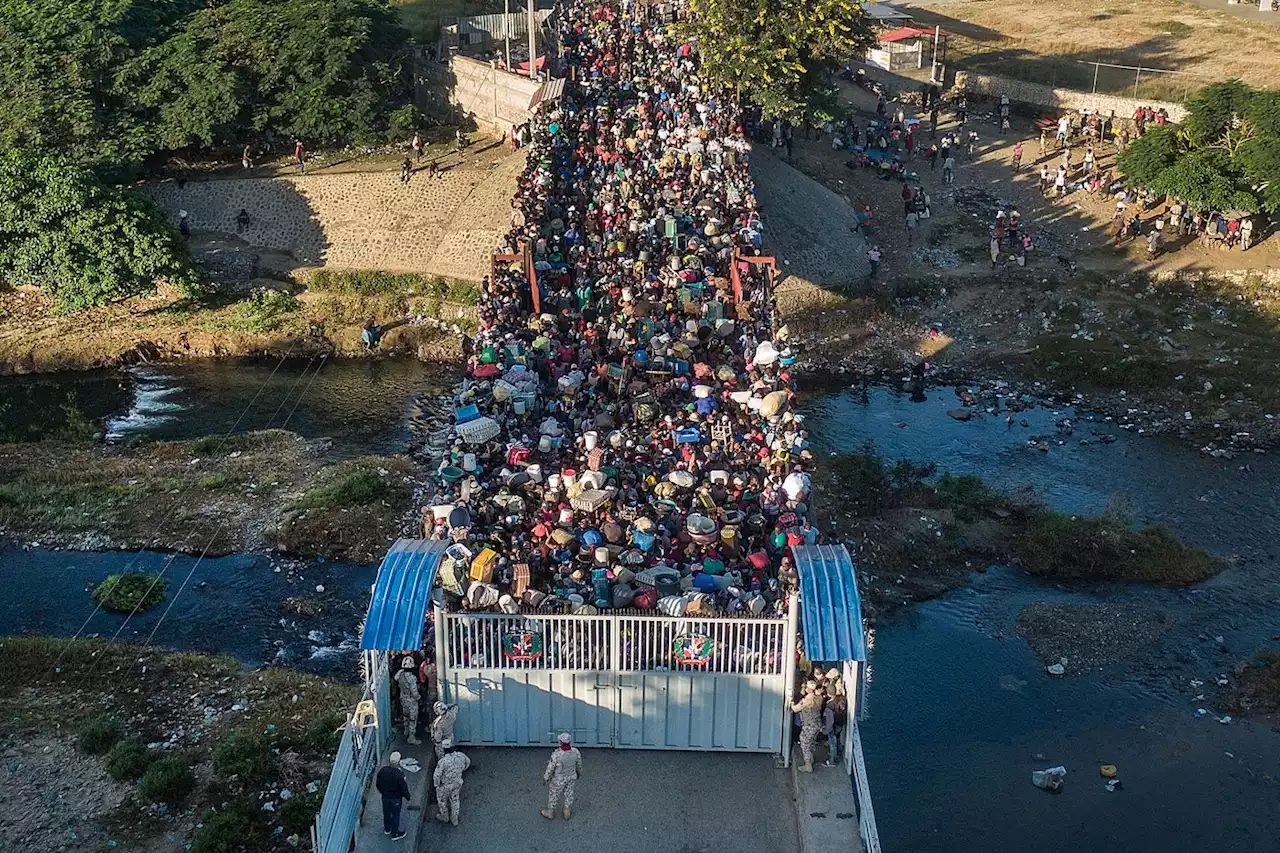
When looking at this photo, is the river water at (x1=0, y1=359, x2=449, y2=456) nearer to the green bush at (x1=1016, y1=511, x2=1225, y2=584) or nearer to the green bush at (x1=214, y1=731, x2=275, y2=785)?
the green bush at (x1=214, y1=731, x2=275, y2=785)

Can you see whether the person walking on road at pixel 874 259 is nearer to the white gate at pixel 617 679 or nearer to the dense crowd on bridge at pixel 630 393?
the dense crowd on bridge at pixel 630 393

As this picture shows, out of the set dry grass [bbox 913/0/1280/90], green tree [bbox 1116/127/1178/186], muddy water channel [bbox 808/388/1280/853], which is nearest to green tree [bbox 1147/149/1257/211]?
green tree [bbox 1116/127/1178/186]

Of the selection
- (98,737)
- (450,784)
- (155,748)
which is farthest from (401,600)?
(98,737)

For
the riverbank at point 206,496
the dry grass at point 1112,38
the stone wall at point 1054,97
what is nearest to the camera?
the riverbank at point 206,496

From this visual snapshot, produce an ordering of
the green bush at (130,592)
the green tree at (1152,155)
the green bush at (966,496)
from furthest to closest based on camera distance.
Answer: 1. the green tree at (1152,155)
2. the green bush at (966,496)
3. the green bush at (130,592)

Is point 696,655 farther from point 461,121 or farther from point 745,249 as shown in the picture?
point 461,121

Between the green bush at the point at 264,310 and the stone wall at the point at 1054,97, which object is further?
the stone wall at the point at 1054,97

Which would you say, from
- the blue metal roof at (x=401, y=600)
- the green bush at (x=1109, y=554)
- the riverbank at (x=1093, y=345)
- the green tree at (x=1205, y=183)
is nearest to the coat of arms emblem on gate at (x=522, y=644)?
the blue metal roof at (x=401, y=600)
